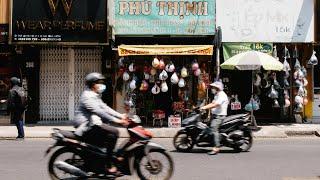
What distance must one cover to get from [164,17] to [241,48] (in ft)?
9.76

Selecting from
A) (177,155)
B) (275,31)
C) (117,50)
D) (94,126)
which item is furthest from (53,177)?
(275,31)

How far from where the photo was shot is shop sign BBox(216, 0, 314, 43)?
21.1m

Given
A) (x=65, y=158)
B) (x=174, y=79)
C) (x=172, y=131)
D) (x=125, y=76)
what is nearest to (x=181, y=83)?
(x=174, y=79)

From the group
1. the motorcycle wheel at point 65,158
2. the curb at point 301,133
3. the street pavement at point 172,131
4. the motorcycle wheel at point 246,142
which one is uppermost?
the motorcycle wheel at point 65,158

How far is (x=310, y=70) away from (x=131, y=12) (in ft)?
22.9

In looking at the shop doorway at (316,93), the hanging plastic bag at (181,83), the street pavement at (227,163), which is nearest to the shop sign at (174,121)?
the hanging plastic bag at (181,83)

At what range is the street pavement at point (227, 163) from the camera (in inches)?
410

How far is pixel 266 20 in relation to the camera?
21203 millimetres

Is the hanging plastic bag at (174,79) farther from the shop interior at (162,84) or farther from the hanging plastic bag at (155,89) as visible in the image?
the hanging plastic bag at (155,89)

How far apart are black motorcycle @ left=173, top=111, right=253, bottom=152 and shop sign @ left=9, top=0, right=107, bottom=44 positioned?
7.41 meters

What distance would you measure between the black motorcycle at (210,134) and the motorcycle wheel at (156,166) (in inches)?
170

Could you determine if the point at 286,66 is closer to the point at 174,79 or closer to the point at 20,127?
the point at 174,79

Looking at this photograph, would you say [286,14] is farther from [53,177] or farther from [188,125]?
[53,177]

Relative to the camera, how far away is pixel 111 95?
21719mm
